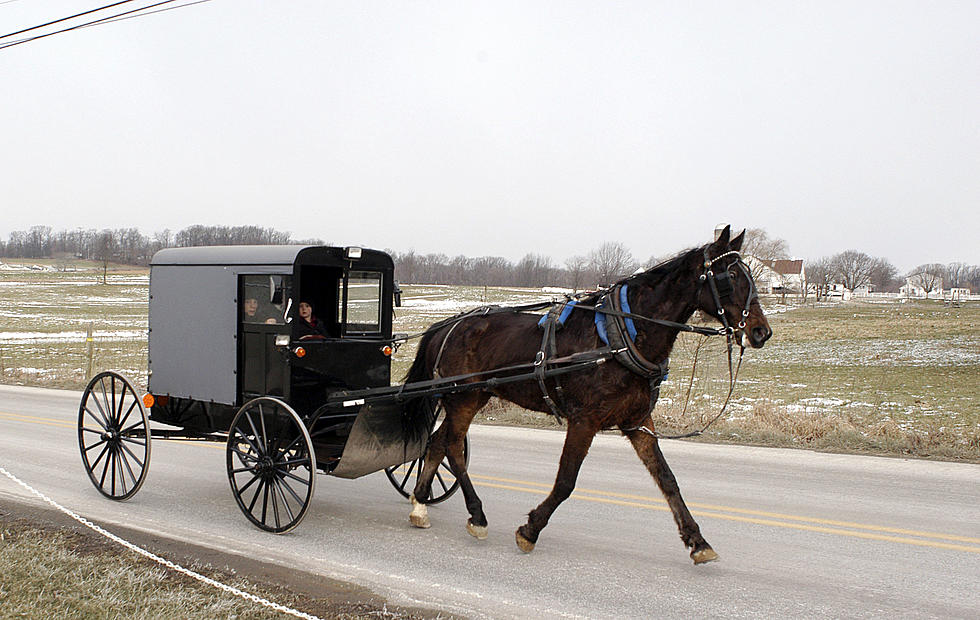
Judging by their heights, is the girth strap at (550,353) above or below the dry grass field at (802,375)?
above

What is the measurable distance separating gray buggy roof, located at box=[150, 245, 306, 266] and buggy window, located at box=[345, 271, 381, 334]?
794 millimetres

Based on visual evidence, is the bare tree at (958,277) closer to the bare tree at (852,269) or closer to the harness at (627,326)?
the bare tree at (852,269)

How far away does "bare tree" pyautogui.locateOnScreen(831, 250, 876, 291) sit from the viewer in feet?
396

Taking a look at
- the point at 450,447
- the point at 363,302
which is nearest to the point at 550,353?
the point at 450,447

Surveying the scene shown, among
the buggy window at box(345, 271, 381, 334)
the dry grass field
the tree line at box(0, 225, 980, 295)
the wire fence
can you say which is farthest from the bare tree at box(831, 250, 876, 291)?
the buggy window at box(345, 271, 381, 334)

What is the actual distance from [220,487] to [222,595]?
3669mm

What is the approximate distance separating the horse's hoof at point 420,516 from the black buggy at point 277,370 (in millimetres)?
513

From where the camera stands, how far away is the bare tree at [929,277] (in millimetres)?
131000

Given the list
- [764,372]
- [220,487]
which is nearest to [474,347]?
[220,487]

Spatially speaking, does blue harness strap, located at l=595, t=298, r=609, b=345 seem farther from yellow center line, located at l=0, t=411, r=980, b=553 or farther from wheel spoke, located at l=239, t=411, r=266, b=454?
wheel spoke, located at l=239, t=411, r=266, b=454

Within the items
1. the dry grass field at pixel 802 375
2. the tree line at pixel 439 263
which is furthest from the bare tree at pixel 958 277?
the dry grass field at pixel 802 375

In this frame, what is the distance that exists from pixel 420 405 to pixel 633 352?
2372mm

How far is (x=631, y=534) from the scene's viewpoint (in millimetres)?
6359

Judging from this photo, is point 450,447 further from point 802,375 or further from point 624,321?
point 802,375
